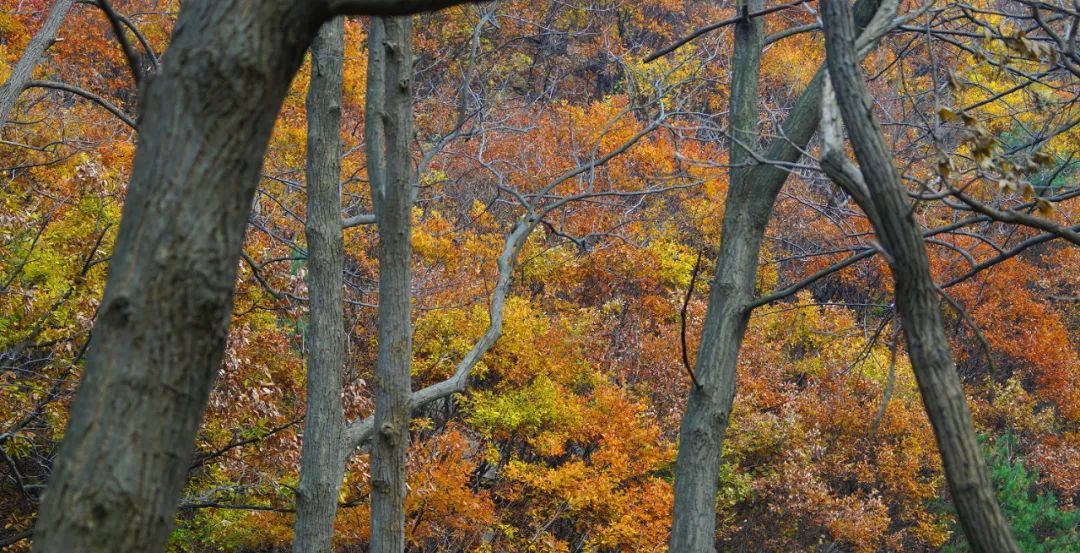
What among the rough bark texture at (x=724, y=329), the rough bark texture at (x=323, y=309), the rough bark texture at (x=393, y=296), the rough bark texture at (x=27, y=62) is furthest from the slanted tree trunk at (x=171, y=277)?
the rough bark texture at (x=27, y=62)

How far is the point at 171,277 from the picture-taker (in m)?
1.82

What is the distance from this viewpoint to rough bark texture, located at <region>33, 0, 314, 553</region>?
1.76 metres

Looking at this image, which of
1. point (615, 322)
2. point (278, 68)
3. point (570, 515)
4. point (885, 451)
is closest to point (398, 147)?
point (278, 68)

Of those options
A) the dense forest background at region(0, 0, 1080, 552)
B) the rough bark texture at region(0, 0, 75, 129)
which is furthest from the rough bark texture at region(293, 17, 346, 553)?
the rough bark texture at region(0, 0, 75, 129)

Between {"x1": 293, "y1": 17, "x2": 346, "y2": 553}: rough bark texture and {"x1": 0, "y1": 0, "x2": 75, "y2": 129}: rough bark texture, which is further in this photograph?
{"x1": 0, "y1": 0, "x2": 75, "y2": 129}: rough bark texture

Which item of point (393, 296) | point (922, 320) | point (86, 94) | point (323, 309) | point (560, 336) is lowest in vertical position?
point (922, 320)

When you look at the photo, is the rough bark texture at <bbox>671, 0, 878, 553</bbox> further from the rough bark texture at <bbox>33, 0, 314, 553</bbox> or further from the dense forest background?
the rough bark texture at <bbox>33, 0, 314, 553</bbox>

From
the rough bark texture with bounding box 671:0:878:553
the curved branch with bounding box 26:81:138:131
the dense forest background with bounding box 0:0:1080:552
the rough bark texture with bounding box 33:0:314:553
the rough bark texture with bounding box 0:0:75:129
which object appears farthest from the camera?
the dense forest background with bounding box 0:0:1080:552

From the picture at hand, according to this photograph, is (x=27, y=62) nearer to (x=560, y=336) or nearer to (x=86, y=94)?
(x=86, y=94)

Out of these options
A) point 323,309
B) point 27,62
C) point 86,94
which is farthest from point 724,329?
point 27,62

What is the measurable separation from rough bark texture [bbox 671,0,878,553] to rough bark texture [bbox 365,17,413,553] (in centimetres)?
147

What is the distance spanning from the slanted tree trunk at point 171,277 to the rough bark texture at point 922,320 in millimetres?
1259

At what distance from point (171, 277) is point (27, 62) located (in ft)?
17.7

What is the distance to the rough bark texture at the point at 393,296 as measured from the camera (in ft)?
16.6
